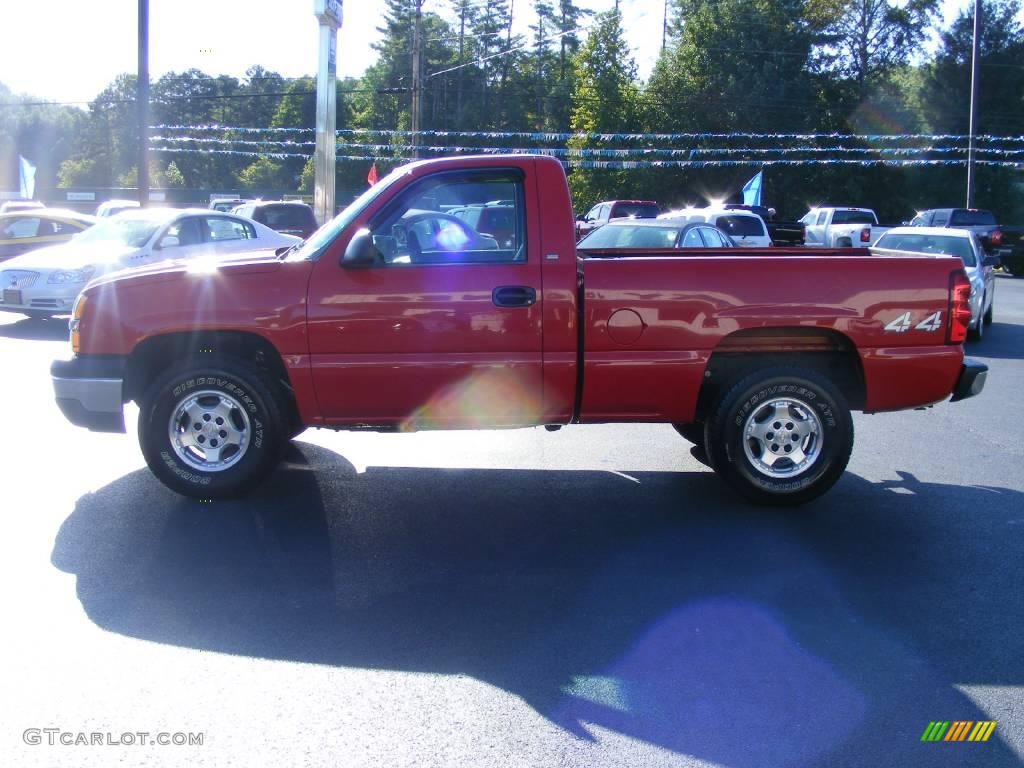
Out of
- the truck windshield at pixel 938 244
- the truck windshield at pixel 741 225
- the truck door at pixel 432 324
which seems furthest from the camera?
the truck windshield at pixel 741 225

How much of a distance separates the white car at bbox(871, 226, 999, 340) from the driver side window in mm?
10399

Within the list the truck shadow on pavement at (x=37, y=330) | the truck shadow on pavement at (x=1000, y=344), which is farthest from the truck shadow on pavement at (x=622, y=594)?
the truck shadow on pavement at (x=37, y=330)

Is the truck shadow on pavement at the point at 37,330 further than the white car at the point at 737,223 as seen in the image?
No

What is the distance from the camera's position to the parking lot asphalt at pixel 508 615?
3.62 meters

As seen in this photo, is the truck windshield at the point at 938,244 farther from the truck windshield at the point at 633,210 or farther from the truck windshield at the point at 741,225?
the truck windshield at the point at 633,210

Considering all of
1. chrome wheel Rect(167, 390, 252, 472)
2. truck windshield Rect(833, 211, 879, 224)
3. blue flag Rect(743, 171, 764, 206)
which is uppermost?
blue flag Rect(743, 171, 764, 206)

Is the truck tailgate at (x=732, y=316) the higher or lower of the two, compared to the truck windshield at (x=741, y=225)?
lower

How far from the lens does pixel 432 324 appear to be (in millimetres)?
5934

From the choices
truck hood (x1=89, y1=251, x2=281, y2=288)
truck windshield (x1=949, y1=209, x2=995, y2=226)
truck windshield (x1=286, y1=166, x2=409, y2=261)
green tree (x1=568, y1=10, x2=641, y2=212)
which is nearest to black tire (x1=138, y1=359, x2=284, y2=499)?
truck hood (x1=89, y1=251, x2=281, y2=288)

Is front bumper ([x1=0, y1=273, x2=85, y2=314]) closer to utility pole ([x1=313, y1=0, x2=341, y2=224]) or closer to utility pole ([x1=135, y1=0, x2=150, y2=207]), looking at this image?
utility pole ([x1=313, y1=0, x2=341, y2=224])

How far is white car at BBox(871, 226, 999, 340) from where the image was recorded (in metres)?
15.1

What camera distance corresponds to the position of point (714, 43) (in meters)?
53.0

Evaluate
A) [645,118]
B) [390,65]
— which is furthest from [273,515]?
[390,65]

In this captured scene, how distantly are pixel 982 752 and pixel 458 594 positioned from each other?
7.55 ft
